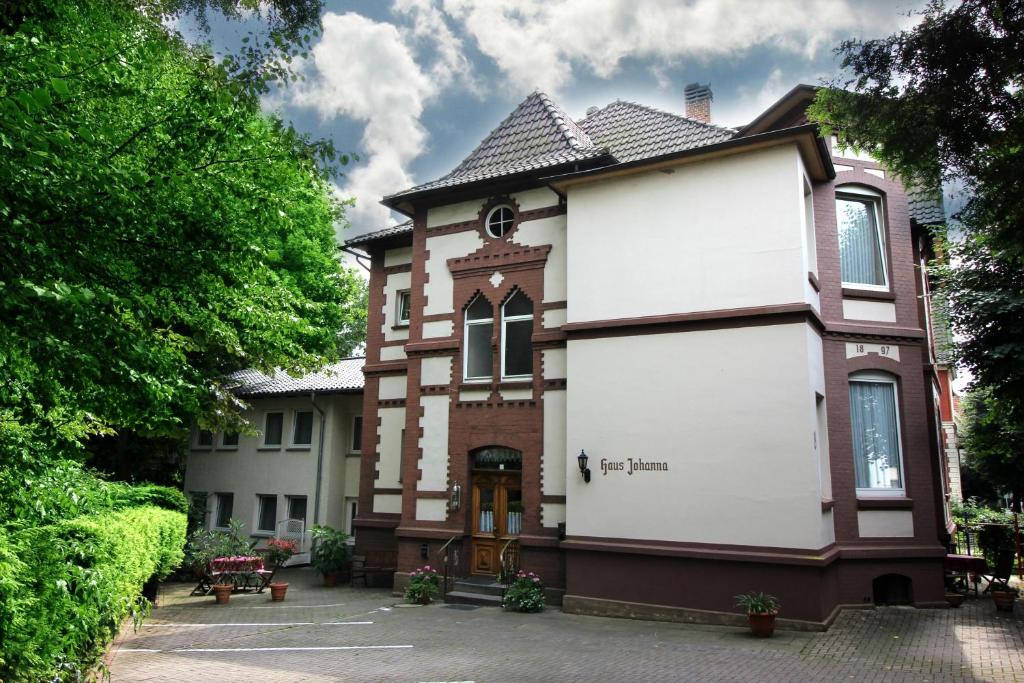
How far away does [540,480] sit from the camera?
14984mm

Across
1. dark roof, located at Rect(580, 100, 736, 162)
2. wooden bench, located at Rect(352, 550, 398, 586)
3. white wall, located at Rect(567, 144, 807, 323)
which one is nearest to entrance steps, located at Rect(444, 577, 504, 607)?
wooden bench, located at Rect(352, 550, 398, 586)

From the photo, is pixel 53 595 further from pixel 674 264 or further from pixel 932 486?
pixel 932 486

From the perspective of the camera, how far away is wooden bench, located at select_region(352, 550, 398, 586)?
59.8ft

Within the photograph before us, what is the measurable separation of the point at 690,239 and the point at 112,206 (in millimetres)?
9838

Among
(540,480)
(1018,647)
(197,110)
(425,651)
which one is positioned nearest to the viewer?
(197,110)

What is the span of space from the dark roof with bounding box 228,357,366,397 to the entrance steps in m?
9.15

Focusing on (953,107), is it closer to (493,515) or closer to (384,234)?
(493,515)

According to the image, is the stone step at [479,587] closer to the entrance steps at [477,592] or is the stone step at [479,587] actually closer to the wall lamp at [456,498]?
the entrance steps at [477,592]

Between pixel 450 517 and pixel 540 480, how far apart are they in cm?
240

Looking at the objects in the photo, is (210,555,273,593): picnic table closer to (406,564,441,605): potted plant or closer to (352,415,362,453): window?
(406,564,441,605): potted plant

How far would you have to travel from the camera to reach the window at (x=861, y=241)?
14.6 metres

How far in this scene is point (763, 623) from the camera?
36.8 feet

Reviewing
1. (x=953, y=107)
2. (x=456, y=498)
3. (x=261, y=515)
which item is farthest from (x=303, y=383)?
(x=953, y=107)

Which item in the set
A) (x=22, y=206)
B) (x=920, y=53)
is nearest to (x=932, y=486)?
(x=920, y=53)
